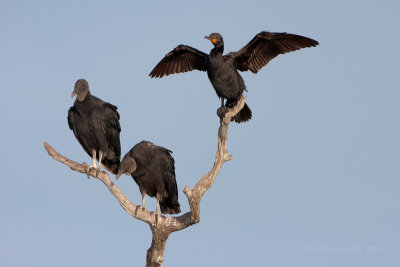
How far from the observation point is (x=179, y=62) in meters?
9.24

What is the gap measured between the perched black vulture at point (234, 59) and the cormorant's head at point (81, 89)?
1659mm

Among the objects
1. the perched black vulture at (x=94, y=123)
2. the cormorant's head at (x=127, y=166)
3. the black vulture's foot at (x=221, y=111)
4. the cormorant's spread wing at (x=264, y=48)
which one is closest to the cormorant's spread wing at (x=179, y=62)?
the cormorant's spread wing at (x=264, y=48)

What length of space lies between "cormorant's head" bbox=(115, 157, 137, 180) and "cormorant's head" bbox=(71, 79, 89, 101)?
103 centimetres

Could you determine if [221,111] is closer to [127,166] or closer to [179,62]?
[127,166]

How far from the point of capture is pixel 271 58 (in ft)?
28.3

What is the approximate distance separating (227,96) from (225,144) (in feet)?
4.12

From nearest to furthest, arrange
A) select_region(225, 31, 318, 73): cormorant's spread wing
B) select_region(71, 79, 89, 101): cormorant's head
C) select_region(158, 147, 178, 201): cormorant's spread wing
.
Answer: select_region(158, 147, 178, 201): cormorant's spread wing
select_region(71, 79, 89, 101): cormorant's head
select_region(225, 31, 318, 73): cormorant's spread wing

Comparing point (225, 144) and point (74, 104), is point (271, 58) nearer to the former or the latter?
point (225, 144)

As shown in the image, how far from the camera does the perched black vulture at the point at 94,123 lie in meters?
7.71

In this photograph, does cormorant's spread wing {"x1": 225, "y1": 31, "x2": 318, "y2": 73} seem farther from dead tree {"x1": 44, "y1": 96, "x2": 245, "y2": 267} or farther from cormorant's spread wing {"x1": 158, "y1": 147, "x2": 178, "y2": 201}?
cormorant's spread wing {"x1": 158, "y1": 147, "x2": 178, "y2": 201}

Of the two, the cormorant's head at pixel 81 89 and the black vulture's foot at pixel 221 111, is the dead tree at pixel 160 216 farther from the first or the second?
the cormorant's head at pixel 81 89

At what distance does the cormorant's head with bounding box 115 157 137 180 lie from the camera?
24.3 ft

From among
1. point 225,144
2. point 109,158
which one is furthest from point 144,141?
point 225,144

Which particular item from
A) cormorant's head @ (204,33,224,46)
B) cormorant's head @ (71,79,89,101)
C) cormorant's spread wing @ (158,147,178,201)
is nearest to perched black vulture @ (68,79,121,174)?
cormorant's head @ (71,79,89,101)
